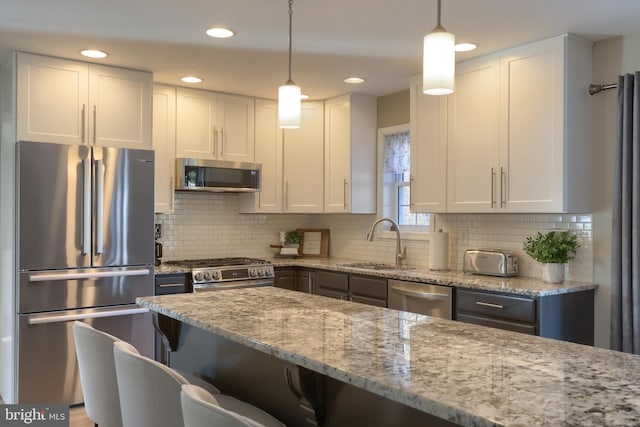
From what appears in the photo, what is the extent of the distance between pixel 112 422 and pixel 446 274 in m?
2.60

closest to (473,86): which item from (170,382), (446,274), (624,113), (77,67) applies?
Answer: (624,113)

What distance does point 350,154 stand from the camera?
5035 mm

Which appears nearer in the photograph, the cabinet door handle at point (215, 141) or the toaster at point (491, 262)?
the toaster at point (491, 262)

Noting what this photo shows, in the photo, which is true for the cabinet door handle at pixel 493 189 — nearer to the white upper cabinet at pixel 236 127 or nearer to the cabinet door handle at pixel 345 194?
the cabinet door handle at pixel 345 194

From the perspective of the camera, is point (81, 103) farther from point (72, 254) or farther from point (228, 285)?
point (228, 285)

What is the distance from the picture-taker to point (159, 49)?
3.75 meters

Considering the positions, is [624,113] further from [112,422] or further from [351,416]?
[112,422]

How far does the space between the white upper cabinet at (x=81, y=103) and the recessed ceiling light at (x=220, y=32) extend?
1099 mm

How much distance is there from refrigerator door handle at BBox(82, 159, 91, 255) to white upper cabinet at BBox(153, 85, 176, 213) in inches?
29.1

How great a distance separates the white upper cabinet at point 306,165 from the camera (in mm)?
5324

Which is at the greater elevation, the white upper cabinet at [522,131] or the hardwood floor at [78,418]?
the white upper cabinet at [522,131]

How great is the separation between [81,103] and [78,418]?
216 cm

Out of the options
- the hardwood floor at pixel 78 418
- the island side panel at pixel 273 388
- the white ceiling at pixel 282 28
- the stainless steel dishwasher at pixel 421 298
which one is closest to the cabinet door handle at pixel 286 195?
the white ceiling at pixel 282 28

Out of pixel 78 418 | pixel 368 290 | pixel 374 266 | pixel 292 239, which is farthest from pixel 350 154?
pixel 78 418
